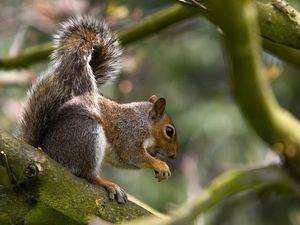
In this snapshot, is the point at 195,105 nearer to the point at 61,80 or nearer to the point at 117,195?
the point at 61,80

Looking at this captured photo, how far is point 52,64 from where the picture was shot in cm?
282

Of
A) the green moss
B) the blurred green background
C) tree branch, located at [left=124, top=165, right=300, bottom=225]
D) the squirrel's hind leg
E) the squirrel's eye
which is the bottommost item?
the blurred green background

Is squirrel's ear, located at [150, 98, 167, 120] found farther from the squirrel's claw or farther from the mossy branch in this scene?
the mossy branch

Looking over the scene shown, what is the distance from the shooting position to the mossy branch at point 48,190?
6.70 feet

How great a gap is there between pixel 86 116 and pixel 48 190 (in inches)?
24.4

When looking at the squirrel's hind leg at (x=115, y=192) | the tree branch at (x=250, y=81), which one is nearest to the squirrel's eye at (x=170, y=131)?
the squirrel's hind leg at (x=115, y=192)

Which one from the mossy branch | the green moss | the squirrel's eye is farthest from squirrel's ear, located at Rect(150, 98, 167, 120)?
the green moss

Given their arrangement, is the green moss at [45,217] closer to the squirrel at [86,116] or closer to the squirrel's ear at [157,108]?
the squirrel at [86,116]

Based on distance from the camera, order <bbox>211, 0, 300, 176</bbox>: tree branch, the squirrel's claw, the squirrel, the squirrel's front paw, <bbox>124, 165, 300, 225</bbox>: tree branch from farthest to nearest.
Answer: the squirrel's front paw → the squirrel → the squirrel's claw → <bbox>124, 165, 300, 225</bbox>: tree branch → <bbox>211, 0, 300, 176</bbox>: tree branch

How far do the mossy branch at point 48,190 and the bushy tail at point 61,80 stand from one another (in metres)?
0.54

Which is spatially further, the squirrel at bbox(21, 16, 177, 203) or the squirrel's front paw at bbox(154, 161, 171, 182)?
the squirrel's front paw at bbox(154, 161, 171, 182)

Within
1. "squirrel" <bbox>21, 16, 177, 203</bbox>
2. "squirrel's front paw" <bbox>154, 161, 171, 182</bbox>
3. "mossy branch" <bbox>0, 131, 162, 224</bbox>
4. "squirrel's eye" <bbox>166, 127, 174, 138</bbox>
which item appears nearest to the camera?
"mossy branch" <bbox>0, 131, 162, 224</bbox>

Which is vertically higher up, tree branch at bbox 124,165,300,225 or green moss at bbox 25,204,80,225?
tree branch at bbox 124,165,300,225

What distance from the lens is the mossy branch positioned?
2041 mm
